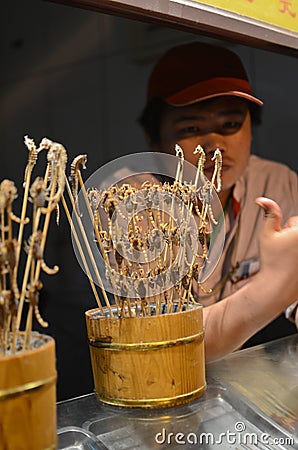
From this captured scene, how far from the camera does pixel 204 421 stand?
112 centimetres

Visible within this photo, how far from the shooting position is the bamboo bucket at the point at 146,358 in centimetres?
105

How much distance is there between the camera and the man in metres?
1.54

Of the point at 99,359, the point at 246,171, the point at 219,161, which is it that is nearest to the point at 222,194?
the point at 246,171

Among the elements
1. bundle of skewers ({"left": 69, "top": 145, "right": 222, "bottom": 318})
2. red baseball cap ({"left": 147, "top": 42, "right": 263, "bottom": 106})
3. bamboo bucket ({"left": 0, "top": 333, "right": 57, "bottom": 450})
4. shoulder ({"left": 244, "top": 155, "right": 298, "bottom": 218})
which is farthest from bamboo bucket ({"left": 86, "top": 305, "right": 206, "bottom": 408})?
shoulder ({"left": 244, "top": 155, "right": 298, "bottom": 218})

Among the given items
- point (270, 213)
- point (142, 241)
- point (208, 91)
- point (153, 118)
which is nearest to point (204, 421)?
point (142, 241)

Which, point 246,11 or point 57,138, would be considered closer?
point 57,138

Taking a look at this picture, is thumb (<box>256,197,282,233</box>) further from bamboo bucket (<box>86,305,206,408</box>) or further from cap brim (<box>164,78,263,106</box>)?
bamboo bucket (<box>86,305,206,408</box>)

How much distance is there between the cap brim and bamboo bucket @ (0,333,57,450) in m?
0.94

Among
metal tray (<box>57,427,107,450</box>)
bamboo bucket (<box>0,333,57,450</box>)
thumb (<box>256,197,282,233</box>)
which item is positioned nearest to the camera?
bamboo bucket (<box>0,333,57,450</box>)

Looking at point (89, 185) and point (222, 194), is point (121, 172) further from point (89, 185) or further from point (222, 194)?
point (222, 194)

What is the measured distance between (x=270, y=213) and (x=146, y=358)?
607mm

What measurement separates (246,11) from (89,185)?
2.36ft

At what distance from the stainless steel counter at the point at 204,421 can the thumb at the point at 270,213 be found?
0.41m

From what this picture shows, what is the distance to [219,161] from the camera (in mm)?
1251
